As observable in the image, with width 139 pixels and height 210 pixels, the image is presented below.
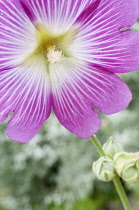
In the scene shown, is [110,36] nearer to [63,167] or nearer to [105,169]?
[105,169]

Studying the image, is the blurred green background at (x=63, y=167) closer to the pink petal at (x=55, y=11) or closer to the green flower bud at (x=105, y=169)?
the green flower bud at (x=105, y=169)

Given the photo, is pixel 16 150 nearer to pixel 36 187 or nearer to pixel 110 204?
pixel 36 187

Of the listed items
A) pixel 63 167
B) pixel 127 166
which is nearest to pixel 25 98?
pixel 127 166

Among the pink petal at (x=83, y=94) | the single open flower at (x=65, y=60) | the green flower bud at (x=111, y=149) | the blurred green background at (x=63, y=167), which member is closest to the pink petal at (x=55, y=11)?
the single open flower at (x=65, y=60)

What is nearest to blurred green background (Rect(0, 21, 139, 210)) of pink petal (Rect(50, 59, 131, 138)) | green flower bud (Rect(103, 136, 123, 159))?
green flower bud (Rect(103, 136, 123, 159))

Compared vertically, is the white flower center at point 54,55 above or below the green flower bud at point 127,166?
above

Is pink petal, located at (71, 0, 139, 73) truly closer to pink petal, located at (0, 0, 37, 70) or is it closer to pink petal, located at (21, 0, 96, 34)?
pink petal, located at (21, 0, 96, 34)
